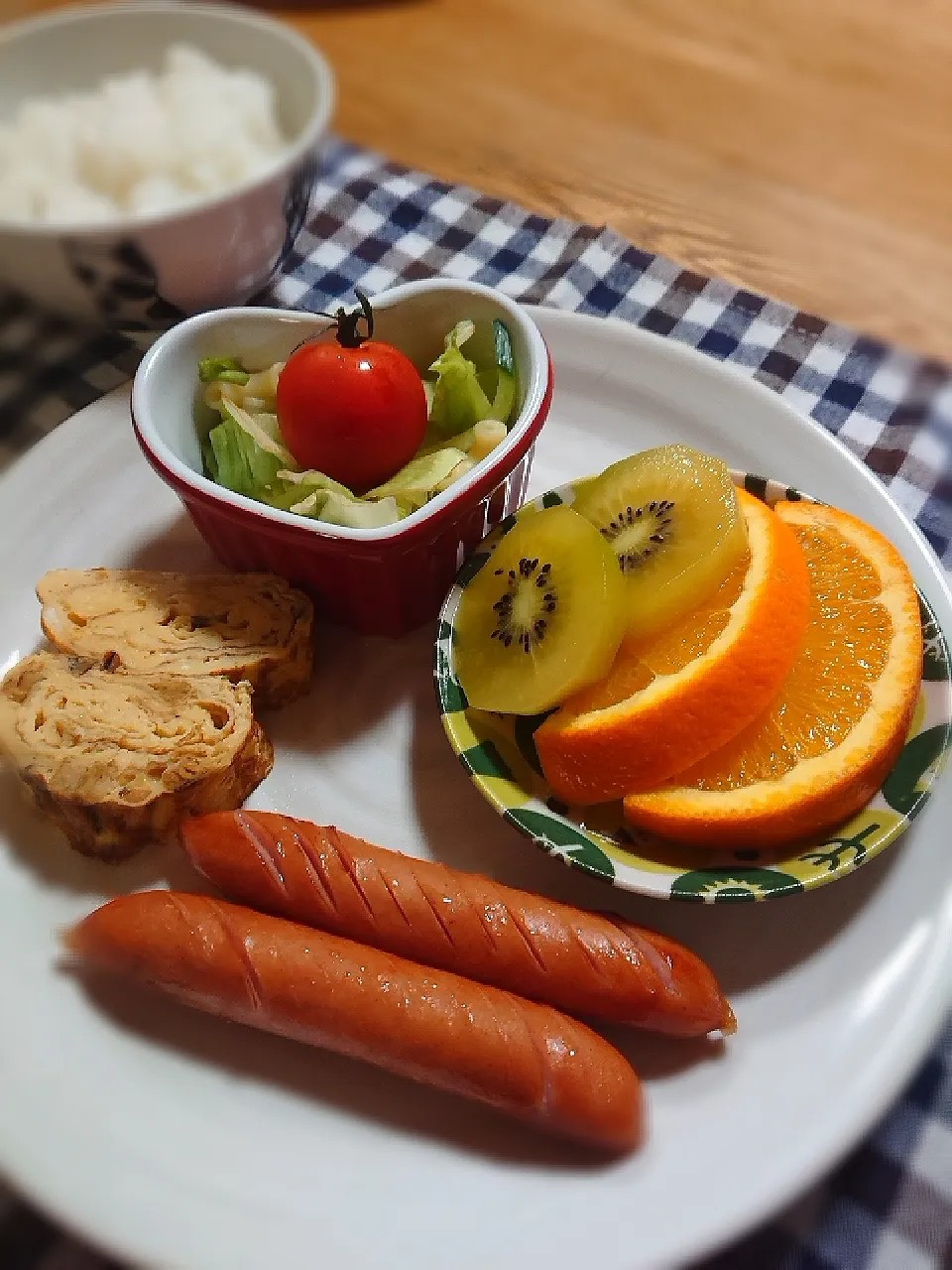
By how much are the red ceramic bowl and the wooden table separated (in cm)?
90

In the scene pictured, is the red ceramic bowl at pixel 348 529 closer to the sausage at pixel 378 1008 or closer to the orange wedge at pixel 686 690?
the orange wedge at pixel 686 690

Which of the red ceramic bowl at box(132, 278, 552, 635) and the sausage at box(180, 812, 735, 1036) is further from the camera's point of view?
the red ceramic bowl at box(132, 278, 552, 635)

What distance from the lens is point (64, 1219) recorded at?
1101 mm

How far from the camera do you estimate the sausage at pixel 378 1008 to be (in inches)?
45.2

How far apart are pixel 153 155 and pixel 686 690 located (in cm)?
143

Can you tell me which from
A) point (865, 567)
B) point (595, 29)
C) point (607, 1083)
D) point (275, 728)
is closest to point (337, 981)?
point (607, 1083)

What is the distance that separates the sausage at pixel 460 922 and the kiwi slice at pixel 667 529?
415mm

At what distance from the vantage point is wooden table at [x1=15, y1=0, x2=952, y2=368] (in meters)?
2.38

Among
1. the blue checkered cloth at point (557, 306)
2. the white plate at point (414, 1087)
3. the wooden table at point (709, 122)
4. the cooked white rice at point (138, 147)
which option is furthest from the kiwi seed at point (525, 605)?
the wooden table at point (709, 122)

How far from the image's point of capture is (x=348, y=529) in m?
1.41

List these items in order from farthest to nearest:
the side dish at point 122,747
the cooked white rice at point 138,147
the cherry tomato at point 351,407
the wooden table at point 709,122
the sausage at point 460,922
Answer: the wooden table at point 709,122 < the cooked white rice at point 138,147 < the cherry tomato at point 351,407 < the side dish at point 122,747 < the sausage at point 460,922

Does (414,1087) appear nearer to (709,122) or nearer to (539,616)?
(539,616)

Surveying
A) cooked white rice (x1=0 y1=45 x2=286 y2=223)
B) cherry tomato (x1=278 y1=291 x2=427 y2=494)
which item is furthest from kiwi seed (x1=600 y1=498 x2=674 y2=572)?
cooked white rice (x1=0 y1=45 x2=286 y2=223)

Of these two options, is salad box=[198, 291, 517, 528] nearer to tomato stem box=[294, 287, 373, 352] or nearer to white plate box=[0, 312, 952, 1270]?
tomato stem box=[294, 287, 373, 352]
